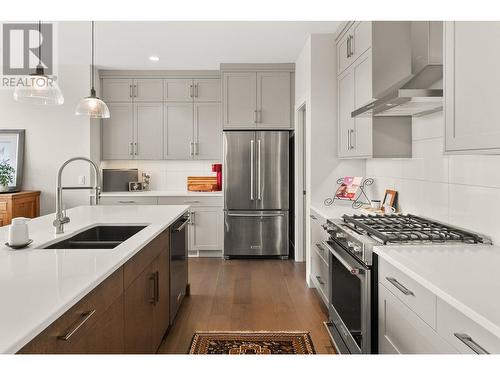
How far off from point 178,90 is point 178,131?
596mm

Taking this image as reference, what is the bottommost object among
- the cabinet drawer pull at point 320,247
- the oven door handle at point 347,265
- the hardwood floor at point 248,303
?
the hardwood floor at point 248,303

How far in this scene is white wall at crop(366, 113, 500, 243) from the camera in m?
1.94

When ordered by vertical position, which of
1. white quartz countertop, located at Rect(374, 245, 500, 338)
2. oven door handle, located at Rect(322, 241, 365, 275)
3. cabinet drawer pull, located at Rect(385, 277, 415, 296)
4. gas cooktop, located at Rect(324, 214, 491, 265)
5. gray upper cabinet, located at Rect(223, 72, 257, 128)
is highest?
gray upper cabinet, located at Rect(223, 72, 257, 128)

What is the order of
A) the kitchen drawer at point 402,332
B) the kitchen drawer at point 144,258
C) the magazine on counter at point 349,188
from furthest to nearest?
1. the magazine on counter at point 349,188
2. the kitchen drawer at point 144,258
3. the kitchen drawer at point 402,332

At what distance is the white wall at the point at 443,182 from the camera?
1.94m

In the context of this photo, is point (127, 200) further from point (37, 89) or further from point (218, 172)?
point (37, 89)

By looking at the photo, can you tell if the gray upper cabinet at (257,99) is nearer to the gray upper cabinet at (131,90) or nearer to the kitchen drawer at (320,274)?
the gray upper cabinet at (131,90)

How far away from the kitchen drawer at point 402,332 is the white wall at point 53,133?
178 inches

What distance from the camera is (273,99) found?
5.12 m

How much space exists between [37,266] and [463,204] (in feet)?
7.20

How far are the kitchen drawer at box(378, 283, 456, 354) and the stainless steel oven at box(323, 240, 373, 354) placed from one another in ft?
0.28

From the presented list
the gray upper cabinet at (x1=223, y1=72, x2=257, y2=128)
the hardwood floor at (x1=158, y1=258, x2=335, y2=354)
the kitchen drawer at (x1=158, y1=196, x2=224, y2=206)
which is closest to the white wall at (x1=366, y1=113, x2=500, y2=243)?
the hardwood floor at (x1=158, y1=258, x2=335, y2=354)

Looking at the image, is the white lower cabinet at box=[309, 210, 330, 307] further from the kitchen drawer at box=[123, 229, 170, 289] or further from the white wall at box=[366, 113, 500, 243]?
the kitchen drawer at box=[123, 229, 170, 289]

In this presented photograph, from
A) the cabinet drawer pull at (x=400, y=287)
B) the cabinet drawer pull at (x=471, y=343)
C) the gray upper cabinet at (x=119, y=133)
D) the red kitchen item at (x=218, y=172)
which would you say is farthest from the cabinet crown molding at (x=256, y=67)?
the cabinet drawer pull at (x=471, y=343)
